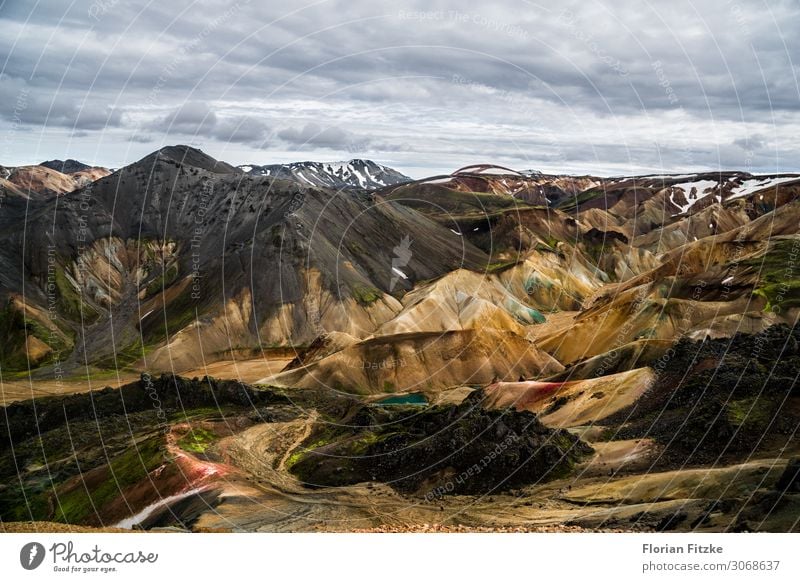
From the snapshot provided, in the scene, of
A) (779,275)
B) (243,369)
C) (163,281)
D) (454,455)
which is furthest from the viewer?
(163,281)

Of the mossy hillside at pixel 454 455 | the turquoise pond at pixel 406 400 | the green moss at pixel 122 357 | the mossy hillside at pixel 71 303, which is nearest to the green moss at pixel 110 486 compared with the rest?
the mossy hillside at pixel 454 455

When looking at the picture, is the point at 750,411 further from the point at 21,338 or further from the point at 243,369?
the point at 21,338

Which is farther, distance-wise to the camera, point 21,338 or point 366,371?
point 21,338

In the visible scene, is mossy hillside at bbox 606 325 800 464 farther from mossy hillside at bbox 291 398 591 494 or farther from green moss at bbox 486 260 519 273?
green moss at bbox 486 260 519 273

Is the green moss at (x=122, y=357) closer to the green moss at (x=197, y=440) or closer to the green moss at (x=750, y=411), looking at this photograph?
the green moss at (x=197, y=440)

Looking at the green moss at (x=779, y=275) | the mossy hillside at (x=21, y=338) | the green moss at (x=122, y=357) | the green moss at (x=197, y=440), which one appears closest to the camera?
the green moss at (x=197, y=440)
